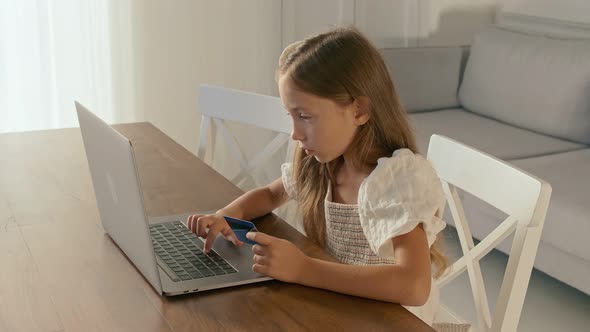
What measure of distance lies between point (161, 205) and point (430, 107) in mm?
2364

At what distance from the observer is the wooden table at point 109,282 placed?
1179 millimetres

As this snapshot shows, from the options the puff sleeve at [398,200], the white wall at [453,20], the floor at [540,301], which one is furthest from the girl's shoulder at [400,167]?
the white wall at [453,20]

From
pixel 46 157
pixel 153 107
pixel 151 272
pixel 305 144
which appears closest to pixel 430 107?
pixel 153 107

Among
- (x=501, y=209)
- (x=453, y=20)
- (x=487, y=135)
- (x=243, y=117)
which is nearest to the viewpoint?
(x=501, y=209)

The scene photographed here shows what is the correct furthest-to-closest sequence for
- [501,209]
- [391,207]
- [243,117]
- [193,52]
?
[193,52]
[243,117]
[501,209]
[391,207]

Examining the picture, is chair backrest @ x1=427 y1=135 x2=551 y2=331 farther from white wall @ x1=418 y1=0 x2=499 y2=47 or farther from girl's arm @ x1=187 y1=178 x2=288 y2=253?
white wall @ x1=418 y1=0 x2=499 y2=47

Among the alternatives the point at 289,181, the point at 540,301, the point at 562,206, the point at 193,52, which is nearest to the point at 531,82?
the point at 562,206

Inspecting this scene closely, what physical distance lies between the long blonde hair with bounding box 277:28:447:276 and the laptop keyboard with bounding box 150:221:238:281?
0.77 ft

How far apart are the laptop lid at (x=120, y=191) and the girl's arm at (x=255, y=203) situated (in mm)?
227

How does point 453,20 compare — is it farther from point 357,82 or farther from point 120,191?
point 120,191

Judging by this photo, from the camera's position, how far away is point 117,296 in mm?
1260

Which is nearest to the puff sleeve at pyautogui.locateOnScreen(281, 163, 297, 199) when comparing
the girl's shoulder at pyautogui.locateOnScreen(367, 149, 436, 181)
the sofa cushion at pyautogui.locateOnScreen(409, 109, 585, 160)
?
the girl's shoulder at pyautogui.locateOnScreen(367, 149, 436, 181)

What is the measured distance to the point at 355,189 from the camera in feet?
5.04

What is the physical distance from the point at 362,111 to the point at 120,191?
0.43 meters
